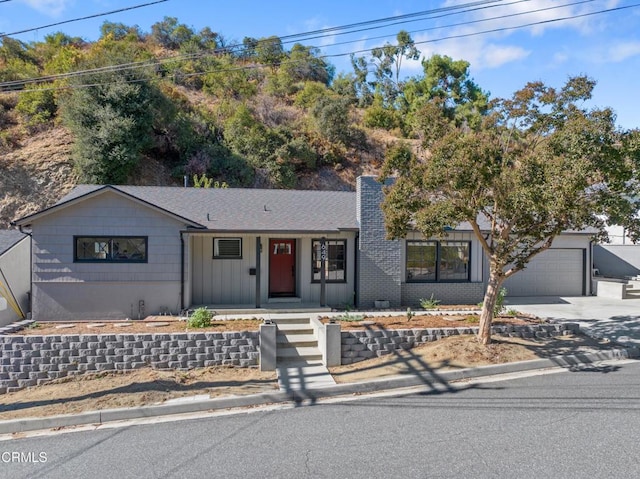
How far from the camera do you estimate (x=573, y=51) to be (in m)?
12.2

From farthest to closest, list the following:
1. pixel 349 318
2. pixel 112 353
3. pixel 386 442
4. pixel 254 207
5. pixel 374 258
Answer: pixel 254 207
pixel 374 258
pixel 349 318
pixel 112 353
pixel 386 442

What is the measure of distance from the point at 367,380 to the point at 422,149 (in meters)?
4.92

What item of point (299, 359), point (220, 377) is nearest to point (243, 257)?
point (299, 359)

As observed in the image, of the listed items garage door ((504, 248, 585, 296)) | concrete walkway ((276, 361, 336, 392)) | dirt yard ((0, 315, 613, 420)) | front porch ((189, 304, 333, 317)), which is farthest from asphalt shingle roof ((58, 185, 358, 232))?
garage door ((504, 248, 585, 296))

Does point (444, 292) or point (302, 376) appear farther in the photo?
point (444, 292)

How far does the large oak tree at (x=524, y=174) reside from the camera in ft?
23.1

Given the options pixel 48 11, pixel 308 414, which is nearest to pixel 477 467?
pixel 308 414

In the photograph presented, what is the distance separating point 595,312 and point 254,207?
1079cm

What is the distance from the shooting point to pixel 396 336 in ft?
30.0

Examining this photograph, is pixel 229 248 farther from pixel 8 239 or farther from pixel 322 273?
pixel 8 239

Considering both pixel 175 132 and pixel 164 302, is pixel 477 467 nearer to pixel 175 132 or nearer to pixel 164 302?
Result: pixel 164 302

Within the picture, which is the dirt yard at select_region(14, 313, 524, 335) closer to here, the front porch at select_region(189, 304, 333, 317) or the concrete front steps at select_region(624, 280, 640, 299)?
the front porch at select_region(189, 304, 333, 317)

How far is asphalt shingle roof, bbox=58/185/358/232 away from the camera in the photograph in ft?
40.9

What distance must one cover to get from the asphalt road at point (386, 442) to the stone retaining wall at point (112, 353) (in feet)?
8.50
